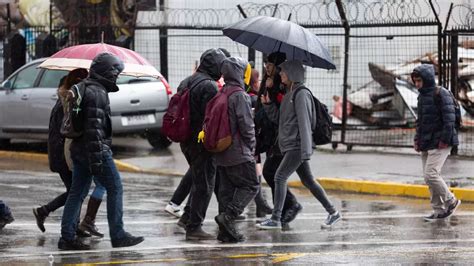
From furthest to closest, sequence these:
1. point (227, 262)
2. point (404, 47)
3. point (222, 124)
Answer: point (404, 47) < point (222, 124) < point (227, 262)

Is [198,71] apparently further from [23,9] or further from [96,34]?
[23,9]

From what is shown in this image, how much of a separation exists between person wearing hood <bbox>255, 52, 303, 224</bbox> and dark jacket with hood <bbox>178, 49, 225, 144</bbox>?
32.9 inches

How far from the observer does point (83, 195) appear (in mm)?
10672

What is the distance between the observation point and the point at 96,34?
24047mm

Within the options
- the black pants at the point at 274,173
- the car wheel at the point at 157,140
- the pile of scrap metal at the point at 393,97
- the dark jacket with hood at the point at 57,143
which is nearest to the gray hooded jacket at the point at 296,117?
the black pants at the point at 274,173

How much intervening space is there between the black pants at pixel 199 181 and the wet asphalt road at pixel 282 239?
26 cm

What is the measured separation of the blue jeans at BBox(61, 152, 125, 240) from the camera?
34.2ft

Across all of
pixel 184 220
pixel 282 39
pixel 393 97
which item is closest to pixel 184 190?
pixel 184 220

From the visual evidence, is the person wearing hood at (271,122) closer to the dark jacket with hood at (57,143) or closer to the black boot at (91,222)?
the black boot at (91,222)

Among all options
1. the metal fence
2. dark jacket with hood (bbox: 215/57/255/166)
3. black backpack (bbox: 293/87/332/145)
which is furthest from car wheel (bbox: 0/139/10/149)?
dark jacket with hood (bbox: 215/57/255/166)

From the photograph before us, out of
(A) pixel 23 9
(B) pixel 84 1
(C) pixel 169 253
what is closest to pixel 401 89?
(B) pixel 84 1

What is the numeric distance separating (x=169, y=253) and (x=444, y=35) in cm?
926

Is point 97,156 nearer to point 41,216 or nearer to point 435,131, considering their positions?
point 41,216

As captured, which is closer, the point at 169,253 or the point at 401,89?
the point at 169,253
